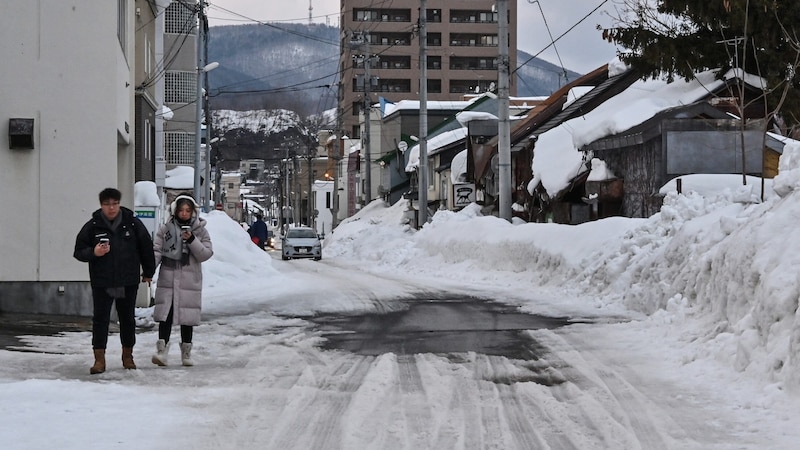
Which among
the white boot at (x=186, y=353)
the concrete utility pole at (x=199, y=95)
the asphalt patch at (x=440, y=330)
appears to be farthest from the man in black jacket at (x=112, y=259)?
the concrete utility pole at (x=199, y=95)

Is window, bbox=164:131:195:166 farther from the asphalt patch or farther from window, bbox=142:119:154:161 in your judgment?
the asphalt patch

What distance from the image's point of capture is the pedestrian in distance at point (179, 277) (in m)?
9.88

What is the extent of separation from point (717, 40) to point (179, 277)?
19.9 m

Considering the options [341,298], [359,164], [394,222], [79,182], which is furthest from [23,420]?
[359,164]

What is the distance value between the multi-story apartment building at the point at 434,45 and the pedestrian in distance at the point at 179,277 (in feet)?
310

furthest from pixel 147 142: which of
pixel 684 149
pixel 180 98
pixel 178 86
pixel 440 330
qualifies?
pixel 440 330

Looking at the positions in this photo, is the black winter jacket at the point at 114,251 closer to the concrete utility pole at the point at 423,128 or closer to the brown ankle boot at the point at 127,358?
the brown ankle boot at the point at 127,358

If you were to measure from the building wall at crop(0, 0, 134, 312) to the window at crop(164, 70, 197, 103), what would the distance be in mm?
33832

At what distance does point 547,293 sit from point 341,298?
3751 millimetres

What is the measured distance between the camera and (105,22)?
47.4 ft

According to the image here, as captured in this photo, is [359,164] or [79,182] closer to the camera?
[79,182]

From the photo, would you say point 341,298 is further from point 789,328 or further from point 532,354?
point 789,328

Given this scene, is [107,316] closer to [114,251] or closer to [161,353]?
[114,251]

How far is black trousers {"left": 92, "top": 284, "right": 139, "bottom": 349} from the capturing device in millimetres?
9211
